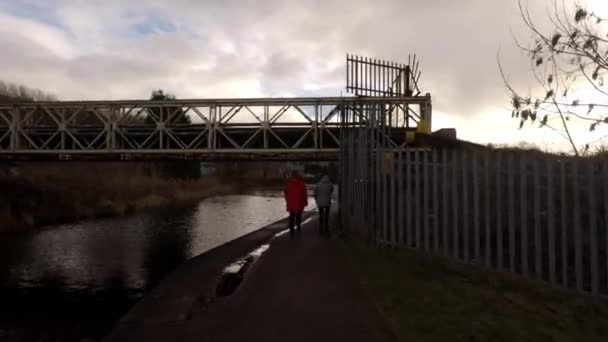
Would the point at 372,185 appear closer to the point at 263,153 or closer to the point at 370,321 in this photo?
the point at 370,321

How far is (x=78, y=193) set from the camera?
33.1 m

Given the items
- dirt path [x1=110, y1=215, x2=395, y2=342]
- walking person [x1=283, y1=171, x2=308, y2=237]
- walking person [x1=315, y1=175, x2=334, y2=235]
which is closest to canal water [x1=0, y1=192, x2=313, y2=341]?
dirt path [x1=110, y1=215, x2=395, y2=342]

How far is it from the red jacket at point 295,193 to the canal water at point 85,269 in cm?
347

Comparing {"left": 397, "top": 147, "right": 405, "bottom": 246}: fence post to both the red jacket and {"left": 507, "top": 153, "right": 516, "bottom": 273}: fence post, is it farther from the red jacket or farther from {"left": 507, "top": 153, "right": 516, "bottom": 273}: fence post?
the red jacket

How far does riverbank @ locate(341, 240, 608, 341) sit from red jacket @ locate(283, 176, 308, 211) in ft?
18.4

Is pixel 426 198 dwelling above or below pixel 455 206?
above

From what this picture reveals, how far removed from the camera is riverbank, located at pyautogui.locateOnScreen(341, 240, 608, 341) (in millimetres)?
5473

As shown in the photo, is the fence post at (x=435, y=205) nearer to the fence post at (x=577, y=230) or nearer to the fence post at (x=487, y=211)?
the fence post at (x=487, y=211)

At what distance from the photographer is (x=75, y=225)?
86.5ft

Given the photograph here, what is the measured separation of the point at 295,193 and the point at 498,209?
7.34 meters

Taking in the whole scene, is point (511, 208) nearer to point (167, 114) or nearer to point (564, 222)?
point (564, 222)

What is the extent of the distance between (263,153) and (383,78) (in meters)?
5.15

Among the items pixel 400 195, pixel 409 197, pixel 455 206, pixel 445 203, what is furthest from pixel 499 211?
pixel 400 195

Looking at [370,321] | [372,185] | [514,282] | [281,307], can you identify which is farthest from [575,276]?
[372,185]
